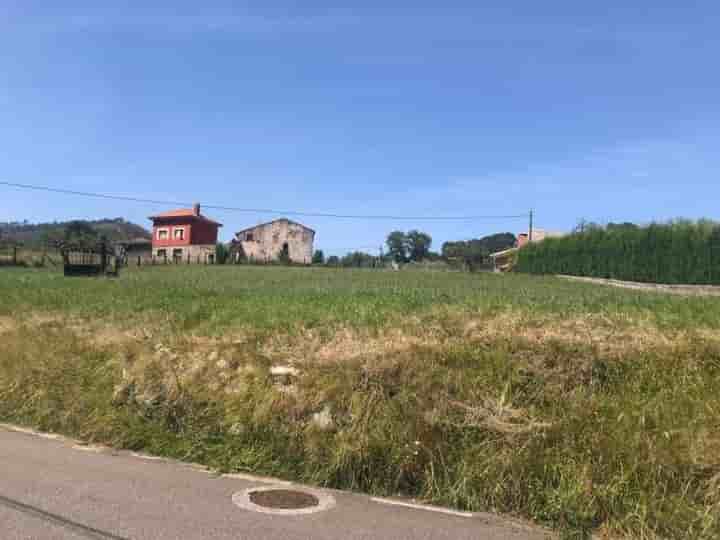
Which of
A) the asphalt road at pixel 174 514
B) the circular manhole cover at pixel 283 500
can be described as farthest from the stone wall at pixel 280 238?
the circular manhole cover at pixel 283 500

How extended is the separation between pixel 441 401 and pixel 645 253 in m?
28.7

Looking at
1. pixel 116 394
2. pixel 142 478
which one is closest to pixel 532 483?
pixel 142 478

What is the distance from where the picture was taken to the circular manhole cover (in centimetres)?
445

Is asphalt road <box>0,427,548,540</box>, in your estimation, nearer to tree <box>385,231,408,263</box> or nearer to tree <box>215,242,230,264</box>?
tree <box>215,242,230,264</box>

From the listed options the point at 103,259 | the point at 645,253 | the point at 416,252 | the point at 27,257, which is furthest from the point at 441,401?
the point at 416,252

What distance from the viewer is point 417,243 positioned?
313 ft

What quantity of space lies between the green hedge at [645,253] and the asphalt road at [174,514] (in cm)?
2766

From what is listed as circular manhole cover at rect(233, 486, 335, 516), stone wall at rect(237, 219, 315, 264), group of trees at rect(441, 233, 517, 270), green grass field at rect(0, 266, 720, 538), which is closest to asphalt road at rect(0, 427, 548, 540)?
circular manhole cover at rect(233, 486, 335, 516)

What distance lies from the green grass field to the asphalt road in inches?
14.0

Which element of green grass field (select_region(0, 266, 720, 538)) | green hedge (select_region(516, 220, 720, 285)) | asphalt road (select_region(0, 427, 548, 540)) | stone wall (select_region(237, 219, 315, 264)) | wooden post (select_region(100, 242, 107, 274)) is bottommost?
asphalt road (select_region(0, 427, 548, 540))

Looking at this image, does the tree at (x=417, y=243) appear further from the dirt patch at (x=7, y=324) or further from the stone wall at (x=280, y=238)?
the dirt patch at (x=7, y=324)

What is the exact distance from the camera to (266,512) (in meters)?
4.38

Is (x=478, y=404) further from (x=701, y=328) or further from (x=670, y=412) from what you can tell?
(x=701, y=328)

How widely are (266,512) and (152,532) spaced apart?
2.68ft
